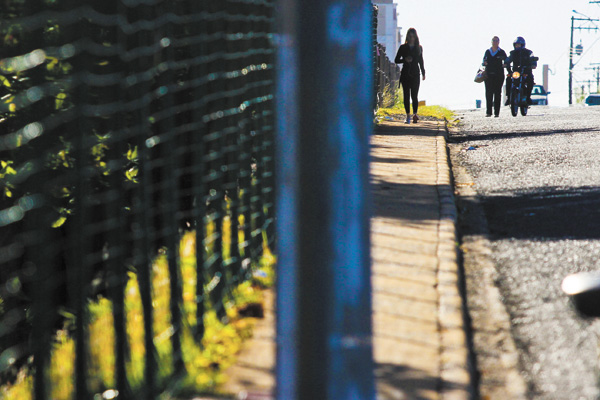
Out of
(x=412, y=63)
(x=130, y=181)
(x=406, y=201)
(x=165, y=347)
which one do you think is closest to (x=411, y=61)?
(x=412, y=63)

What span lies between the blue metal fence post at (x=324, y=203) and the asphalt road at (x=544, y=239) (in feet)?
7.52

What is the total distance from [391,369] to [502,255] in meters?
2.44

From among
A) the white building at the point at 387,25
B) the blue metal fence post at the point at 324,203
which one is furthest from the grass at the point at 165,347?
the white building at the point at 387,25

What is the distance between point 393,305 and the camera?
3.85 metres

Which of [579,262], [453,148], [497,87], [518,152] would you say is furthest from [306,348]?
[497,87]

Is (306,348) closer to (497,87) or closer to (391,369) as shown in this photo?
(391,369)

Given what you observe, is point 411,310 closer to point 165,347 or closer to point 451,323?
point 451,323

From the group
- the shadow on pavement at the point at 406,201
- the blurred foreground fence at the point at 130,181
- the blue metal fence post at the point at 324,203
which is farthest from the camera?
the shadow on pavement at the point at 406,201

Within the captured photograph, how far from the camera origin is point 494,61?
19281 mm

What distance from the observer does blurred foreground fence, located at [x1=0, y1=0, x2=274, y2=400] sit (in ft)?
8.04

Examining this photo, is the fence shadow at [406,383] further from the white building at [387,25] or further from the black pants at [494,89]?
the white building at [387,25]

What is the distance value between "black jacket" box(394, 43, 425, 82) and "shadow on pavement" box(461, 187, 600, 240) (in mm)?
Answer: 7415

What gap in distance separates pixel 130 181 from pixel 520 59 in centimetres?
1613

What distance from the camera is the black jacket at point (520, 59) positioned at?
65.7 feet
